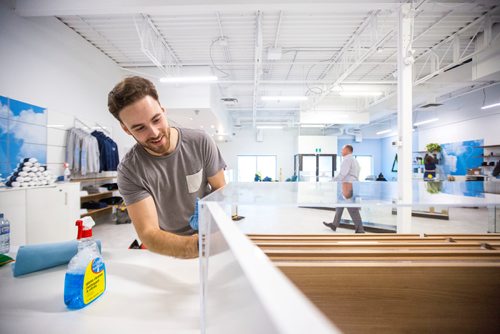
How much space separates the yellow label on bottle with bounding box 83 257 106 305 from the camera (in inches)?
33.7

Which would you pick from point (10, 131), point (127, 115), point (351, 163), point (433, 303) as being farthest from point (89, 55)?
point (433, 303)

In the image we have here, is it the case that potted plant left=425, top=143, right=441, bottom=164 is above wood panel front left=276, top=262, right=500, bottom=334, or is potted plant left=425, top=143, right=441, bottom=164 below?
above

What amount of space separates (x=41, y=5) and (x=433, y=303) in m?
5.25

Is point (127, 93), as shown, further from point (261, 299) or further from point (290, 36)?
point (290, 36)

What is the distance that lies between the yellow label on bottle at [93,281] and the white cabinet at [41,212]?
9.67 feet

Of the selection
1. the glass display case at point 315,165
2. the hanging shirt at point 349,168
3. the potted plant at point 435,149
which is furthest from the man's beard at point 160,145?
the potted plant at point 435,149

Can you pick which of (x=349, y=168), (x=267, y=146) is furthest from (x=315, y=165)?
(x=349, y=168)

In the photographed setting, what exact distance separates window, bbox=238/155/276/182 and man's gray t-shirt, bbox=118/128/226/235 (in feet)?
40.3

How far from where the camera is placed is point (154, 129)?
1.25 meters

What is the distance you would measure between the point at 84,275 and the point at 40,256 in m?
0.47

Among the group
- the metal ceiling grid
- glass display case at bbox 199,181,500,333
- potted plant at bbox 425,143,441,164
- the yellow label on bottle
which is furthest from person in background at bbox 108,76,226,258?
potted plant at bbox 425,143,441,164

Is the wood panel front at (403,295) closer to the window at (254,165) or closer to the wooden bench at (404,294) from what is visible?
the wooden bench at (404,294)

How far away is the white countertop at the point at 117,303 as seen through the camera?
75 cm

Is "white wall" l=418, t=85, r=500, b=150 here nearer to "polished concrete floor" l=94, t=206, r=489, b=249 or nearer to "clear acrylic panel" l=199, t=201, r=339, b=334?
"polished concrete floor" l=94, t=206, r=489, b=249
